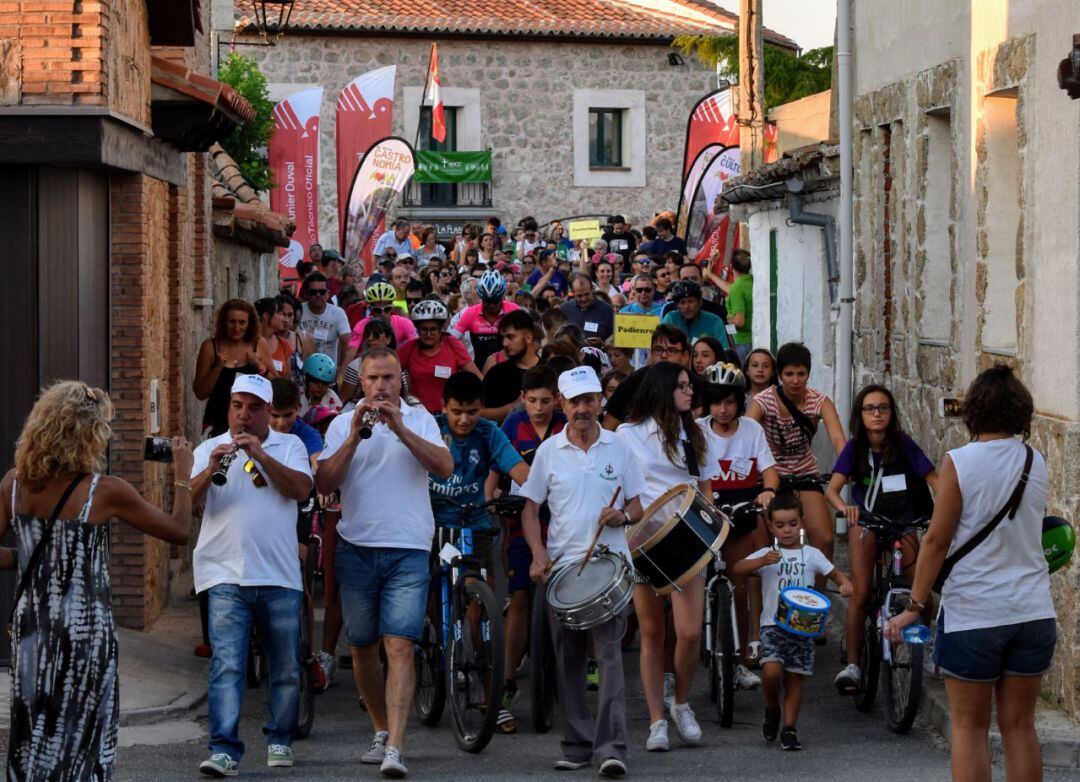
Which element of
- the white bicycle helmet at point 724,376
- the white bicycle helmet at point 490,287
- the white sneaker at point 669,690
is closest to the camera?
the white sneaker at point 669,690

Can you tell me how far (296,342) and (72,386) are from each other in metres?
8.37

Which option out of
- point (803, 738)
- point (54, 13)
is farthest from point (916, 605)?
point (54, 13)

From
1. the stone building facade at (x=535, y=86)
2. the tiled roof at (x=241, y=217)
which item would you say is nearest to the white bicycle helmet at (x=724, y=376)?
the tiled roof at (x=241, y=217)

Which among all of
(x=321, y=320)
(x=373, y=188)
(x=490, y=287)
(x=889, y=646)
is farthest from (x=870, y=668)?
(x=373, y=188)

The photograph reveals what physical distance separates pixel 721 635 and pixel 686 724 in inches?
21.0

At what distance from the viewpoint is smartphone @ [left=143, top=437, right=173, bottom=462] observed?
24.0 ft

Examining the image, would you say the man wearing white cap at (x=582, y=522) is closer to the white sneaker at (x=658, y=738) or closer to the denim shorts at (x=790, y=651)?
the white sneaker at (x=658, y=738)

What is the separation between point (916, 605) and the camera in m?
7.21

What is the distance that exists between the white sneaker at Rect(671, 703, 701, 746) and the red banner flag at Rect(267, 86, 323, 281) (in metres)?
20.4

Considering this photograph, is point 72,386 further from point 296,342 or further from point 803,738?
point 296,342

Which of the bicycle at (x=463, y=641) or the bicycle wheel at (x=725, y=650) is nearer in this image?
the bicycle at (x=463, y=641)

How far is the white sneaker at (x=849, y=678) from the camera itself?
10391mm

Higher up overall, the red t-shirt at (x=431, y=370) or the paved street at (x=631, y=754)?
the red t-shirt at (x=431, y=370)

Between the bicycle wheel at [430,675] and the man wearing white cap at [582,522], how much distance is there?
0.95 metres
